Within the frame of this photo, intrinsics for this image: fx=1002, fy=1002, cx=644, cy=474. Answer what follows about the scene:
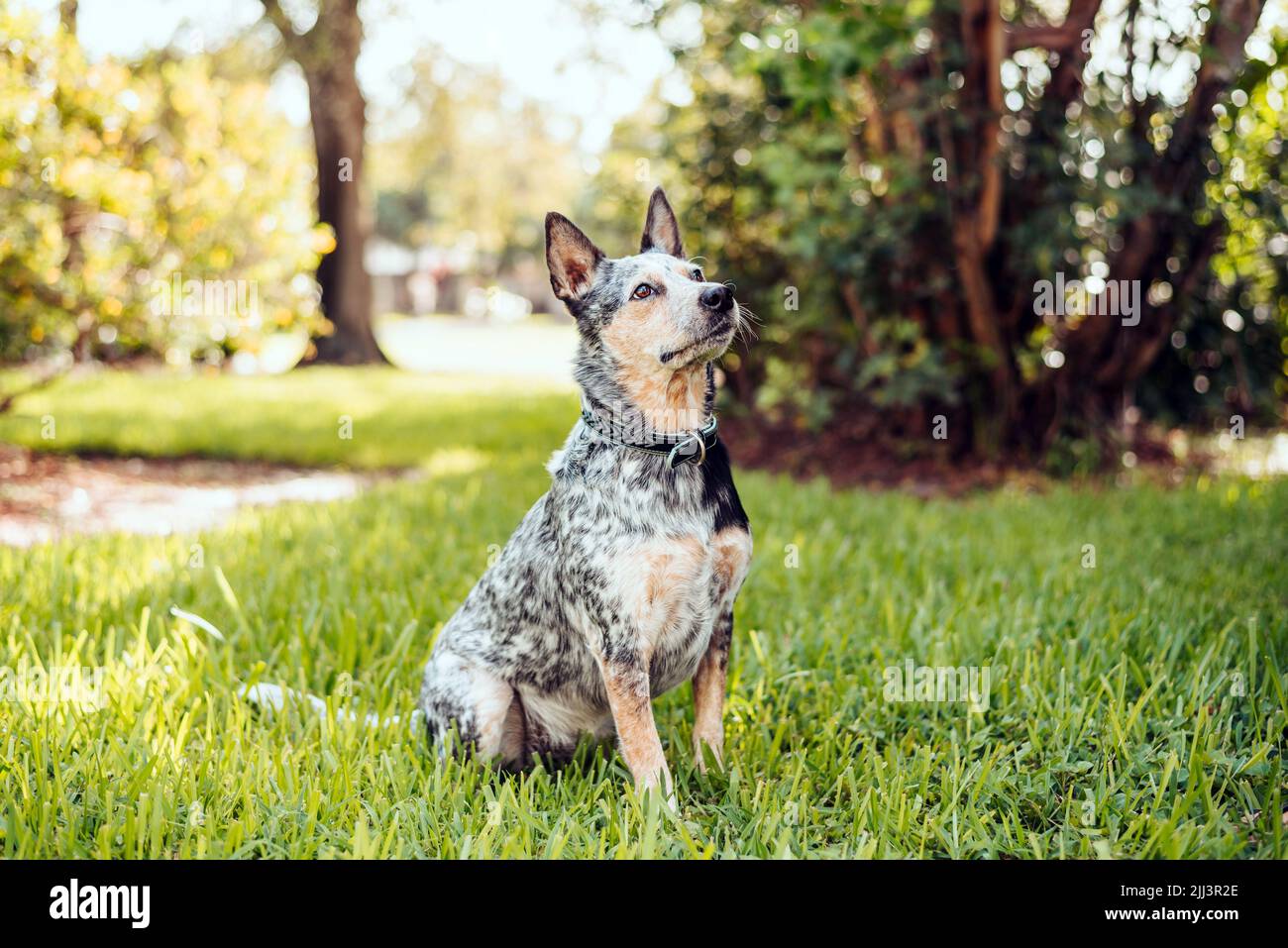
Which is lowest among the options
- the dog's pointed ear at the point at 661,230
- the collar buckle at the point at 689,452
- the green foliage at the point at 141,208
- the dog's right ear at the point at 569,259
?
the collar buckle at the point at 689,452

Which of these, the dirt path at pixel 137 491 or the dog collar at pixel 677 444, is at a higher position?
the dog collar at pixel 677 444

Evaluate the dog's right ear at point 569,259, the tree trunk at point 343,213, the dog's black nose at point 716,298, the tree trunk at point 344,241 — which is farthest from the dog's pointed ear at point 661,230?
the tree trunk at point 344,241

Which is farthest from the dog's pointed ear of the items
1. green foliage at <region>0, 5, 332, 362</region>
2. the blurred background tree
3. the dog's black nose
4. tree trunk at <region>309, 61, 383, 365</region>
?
tree trunk at <region>309, 61, 383, 365</region>

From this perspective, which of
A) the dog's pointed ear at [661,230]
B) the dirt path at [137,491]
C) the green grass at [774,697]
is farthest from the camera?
the dirt path at [137,491]

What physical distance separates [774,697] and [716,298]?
1.55 metres

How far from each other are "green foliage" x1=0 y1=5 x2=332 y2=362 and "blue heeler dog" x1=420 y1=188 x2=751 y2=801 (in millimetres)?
4960

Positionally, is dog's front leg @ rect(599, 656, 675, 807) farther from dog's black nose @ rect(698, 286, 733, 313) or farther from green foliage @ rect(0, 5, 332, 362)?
green foliage @ rect(0, 5, 332, 362)

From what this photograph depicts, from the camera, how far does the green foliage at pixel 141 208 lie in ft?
20.5

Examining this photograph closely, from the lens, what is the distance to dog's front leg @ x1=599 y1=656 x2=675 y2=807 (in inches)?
101

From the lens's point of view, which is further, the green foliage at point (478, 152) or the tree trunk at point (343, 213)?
the green foliage at point (478, 152)

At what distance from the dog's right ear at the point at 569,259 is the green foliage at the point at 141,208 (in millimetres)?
4833

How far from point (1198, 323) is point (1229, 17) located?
2516 millimetres

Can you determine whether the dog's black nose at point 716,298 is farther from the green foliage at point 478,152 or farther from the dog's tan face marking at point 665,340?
the green foliage at point 478,152

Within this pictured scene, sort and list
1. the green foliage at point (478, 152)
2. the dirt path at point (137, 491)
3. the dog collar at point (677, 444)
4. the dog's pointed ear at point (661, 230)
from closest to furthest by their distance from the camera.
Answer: the dog collar at point (677, 444) < the dog's pointed ear at point (661, 230) < the dirt path at point (137, 491) < the green foliage at point (478, 152)
